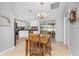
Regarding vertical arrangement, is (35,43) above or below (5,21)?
below

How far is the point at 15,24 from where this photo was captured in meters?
2.16

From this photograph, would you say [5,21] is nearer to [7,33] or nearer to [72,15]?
[7,33]

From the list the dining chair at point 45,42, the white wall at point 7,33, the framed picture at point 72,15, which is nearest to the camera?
the framed picture at point 72,15

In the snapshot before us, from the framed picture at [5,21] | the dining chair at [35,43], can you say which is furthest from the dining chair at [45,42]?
the framed picture at [5,21]

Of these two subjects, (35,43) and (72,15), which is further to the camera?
(35,43)

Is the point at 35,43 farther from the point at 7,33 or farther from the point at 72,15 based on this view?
the point at 72,15

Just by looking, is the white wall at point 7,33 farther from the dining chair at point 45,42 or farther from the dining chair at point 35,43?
the dining chair at point 45,42

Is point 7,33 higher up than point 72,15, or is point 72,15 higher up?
point 72,15

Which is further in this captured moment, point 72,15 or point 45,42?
point 45,42

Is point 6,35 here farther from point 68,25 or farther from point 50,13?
point 68,25

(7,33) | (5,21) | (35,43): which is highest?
(5,21)

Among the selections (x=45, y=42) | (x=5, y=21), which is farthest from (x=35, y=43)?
(x=5, y=21)

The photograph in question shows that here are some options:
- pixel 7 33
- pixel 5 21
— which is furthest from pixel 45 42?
pixel 5 21

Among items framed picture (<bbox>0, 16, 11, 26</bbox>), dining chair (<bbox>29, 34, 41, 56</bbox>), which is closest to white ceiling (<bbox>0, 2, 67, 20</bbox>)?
framed picture (<bbox>0, 16, 11, 26</bbox>)
